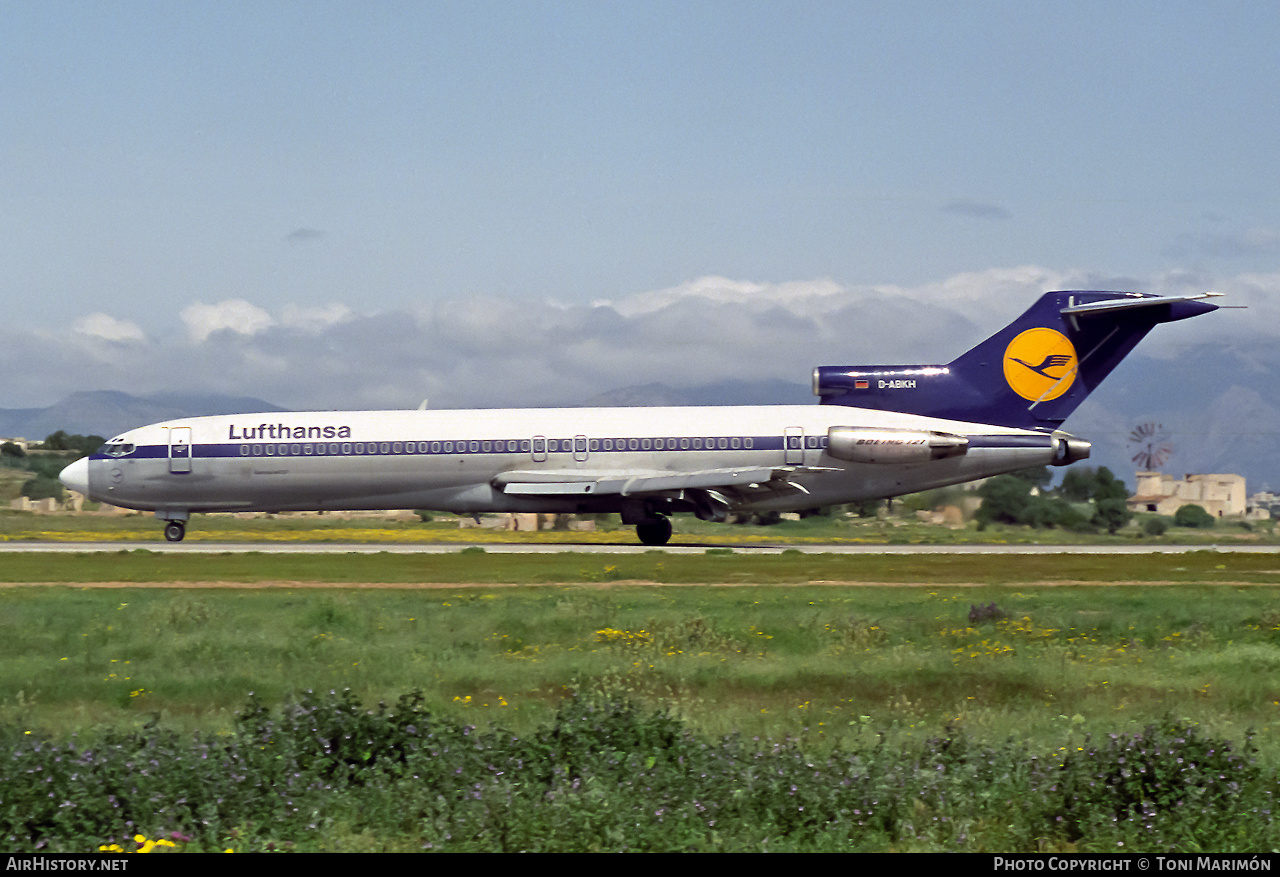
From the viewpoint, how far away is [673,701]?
53.0 feet

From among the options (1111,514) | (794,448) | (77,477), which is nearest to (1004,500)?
(1111,514)

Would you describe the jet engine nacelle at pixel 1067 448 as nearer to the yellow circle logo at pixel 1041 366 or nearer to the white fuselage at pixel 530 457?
the white fuselage at pixel 530 457

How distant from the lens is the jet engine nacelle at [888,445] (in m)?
45.7

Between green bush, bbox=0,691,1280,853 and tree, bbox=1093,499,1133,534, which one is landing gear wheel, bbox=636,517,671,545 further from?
green bush, bbox=0,691,1280,853

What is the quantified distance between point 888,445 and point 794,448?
10.4ft

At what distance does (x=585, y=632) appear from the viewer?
22297 mm

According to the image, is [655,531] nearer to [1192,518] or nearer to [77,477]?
[77,477]

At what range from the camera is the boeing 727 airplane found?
46.0 m

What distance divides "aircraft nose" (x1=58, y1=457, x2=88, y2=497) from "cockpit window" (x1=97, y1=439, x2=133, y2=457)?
0.92 meters

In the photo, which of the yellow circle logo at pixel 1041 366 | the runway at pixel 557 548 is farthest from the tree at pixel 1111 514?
the yellow circle logo at pixel 1041 366

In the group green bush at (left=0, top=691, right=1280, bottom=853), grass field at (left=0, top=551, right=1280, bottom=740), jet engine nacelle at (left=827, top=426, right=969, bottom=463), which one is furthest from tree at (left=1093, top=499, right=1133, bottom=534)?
green bush at (left=0, top=691, right=1280, bottom=853)

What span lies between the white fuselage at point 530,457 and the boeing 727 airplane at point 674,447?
6 centimetres

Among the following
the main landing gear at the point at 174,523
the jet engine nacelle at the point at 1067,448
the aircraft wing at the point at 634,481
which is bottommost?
the main landing gear at the point at 174,523
